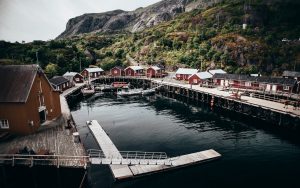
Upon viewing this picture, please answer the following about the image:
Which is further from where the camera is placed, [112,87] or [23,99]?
[112,87]

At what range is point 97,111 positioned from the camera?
60812 mm

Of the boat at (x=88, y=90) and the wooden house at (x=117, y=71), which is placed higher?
the wooden house at (x=117, y=71)

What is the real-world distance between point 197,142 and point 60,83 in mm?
47121

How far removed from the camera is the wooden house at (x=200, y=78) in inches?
3093

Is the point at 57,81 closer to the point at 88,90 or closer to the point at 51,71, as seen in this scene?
the point at 88,90

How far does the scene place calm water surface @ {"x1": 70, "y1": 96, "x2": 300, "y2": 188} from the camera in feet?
98.7

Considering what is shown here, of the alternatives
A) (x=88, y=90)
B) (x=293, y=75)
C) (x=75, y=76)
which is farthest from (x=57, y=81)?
(x=293, y=75)

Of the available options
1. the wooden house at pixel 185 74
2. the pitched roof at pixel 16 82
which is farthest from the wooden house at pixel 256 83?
the pitched roof at pixel 16 82

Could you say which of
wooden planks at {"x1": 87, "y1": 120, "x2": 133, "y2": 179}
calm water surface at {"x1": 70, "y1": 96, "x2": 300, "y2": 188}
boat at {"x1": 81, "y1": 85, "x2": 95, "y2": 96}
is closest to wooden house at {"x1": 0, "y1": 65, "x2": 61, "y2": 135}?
wooden planks at {"x1": 87, "y1": 120, "x2": 133, "y2": 179}

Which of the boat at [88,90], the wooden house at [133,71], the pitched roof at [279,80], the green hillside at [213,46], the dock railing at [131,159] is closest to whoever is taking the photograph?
the dock railing at [131,159]

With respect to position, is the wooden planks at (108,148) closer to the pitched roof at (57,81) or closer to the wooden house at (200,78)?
the pitched roof at (57,81)

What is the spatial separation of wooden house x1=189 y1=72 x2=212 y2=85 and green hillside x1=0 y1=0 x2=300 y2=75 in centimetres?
1839

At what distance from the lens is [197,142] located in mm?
40938

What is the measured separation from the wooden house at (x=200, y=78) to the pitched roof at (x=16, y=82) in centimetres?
5114
